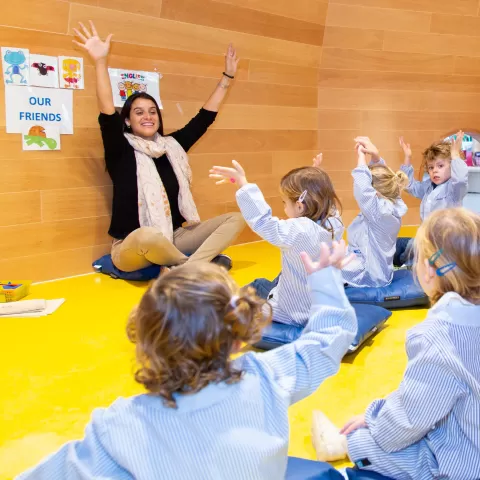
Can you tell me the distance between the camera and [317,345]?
4.08 ft

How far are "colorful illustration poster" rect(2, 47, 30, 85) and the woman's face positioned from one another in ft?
2.19

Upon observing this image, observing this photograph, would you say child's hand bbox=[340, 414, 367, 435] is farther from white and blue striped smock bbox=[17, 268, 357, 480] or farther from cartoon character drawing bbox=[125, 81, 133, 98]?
cartoon character drawing bbox=[125, 81, 133, 98]

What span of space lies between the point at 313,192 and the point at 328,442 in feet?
3.87

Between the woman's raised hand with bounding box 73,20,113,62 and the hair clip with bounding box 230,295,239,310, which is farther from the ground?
the woman's raised hand with bounding box 73,20,113,62

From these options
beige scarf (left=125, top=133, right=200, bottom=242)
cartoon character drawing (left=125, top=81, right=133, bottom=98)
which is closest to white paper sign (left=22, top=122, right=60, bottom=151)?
beige scarf (left=125, top=133, right=200, bottom=242)

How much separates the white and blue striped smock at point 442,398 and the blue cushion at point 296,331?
95cm

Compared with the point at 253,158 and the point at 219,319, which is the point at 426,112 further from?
the point at 219,319

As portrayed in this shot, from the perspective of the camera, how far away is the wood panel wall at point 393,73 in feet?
15.7

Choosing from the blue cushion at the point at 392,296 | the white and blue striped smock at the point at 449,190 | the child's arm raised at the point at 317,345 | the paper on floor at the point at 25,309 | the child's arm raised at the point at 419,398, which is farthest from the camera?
the white and blue striped smock at the point at 449,190

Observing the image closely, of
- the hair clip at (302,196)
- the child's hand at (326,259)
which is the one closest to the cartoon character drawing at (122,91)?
the hair clip at (302,196)

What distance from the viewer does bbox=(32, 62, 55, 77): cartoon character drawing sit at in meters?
3.34

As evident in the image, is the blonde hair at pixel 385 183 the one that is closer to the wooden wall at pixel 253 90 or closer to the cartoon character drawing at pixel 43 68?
the wooden wall at pixel 253 90

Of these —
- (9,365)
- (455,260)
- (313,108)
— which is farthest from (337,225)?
(313,108)

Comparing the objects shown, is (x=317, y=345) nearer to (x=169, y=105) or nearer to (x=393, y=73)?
(x=169, y=105)
